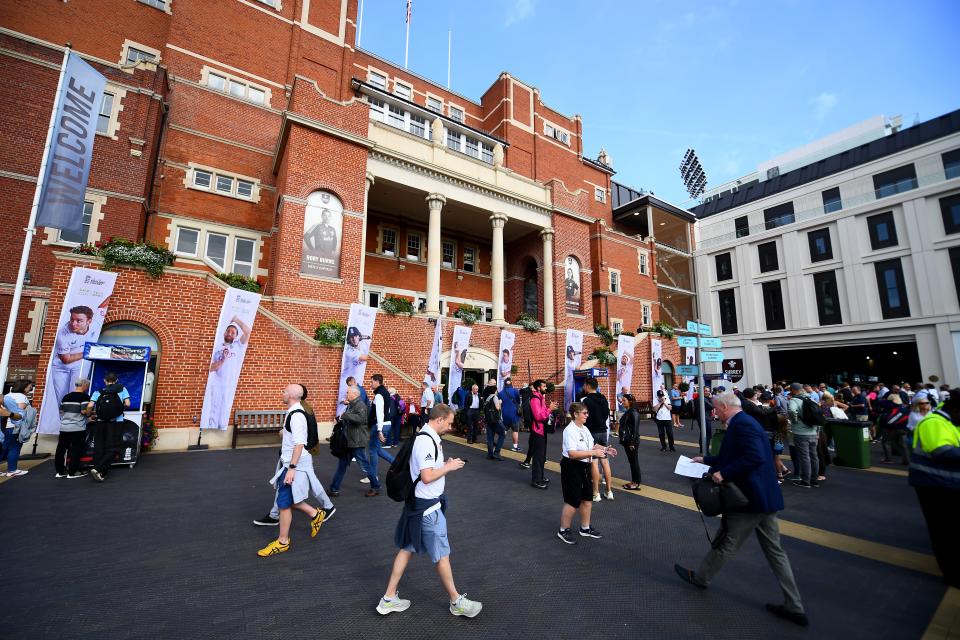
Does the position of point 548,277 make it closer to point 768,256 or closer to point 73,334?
point 73,334

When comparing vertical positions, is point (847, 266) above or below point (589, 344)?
above

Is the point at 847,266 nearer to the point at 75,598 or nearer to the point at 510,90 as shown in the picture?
the point at 510,90

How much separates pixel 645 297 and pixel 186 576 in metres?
32.5

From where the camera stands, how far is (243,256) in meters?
17.8

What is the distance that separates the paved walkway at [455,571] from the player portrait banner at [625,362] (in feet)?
50.5

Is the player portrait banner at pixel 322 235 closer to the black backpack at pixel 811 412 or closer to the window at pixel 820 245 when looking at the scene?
the black backpack at pixel 811 412

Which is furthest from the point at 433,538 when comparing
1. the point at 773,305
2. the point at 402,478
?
the point at 773,305

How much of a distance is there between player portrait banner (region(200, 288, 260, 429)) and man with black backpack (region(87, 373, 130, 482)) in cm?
291

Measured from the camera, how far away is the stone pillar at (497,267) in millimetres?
19984

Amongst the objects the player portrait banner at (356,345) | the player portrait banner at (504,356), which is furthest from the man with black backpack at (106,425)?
the player portrait banner at (504,356)

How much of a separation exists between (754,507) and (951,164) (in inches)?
1558

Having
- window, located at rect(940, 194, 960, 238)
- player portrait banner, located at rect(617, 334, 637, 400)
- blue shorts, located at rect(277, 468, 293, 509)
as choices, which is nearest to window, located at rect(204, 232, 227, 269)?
blue shorts, located at rect(277, 468, 293, 509)

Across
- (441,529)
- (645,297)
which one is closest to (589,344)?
(645,297)

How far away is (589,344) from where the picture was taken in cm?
2319
